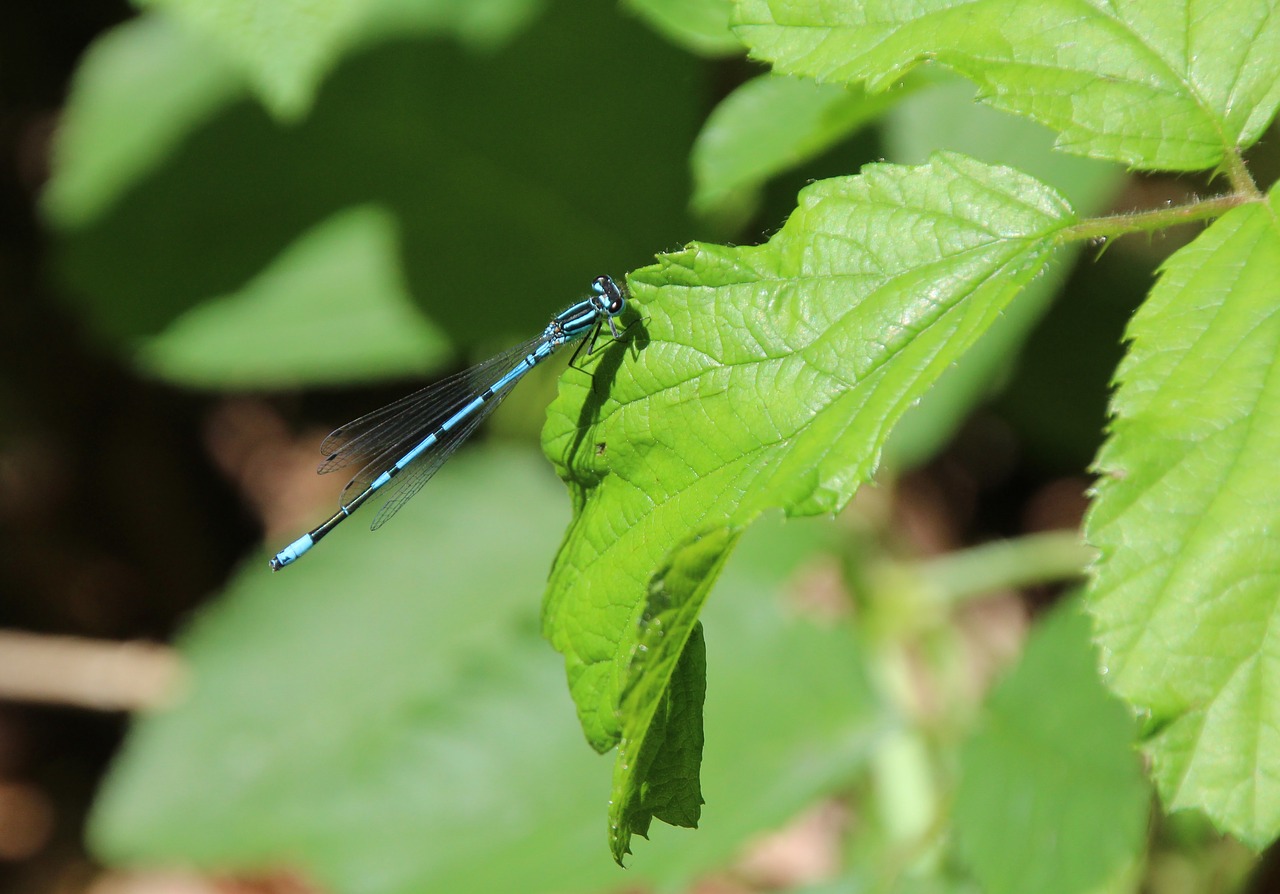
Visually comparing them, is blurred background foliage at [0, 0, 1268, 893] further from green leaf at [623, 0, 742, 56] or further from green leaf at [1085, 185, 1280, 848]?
Result: green leaf at [1085, 185, 1280, 848]

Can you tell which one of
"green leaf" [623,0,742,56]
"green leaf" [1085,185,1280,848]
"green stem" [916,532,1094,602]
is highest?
"green leaf" [623,0,742,56]

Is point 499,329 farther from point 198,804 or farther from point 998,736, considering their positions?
point 998,736

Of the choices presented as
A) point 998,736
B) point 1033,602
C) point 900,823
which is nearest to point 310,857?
point 900,823

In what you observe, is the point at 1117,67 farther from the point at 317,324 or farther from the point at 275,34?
the point at 317,324

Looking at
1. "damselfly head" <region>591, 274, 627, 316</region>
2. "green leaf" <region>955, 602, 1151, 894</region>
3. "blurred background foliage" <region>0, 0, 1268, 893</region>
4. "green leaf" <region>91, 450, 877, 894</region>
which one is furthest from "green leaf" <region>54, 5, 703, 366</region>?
"green leaf" <region>955, 602, 1151, 894</region>

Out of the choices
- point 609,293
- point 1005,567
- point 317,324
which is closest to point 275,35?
point 609,293

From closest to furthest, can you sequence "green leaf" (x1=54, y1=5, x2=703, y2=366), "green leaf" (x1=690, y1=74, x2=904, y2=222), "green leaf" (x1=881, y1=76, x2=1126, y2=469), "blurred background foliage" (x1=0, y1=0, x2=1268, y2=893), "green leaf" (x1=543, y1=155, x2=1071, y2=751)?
"green leaf" (x1=543, y1=155, x2=1071, y2=751), "green leaf" (x1=690, y1=74, x2=904, y2=222), "blurred background foliage" (x1=0, y1=0, x2=1268, y2=893), "green leaf" (x1=881, y1=76, x2=1126, y2=469), "green leaf" (x1=54, y1=5, x2=703, y2=366)
